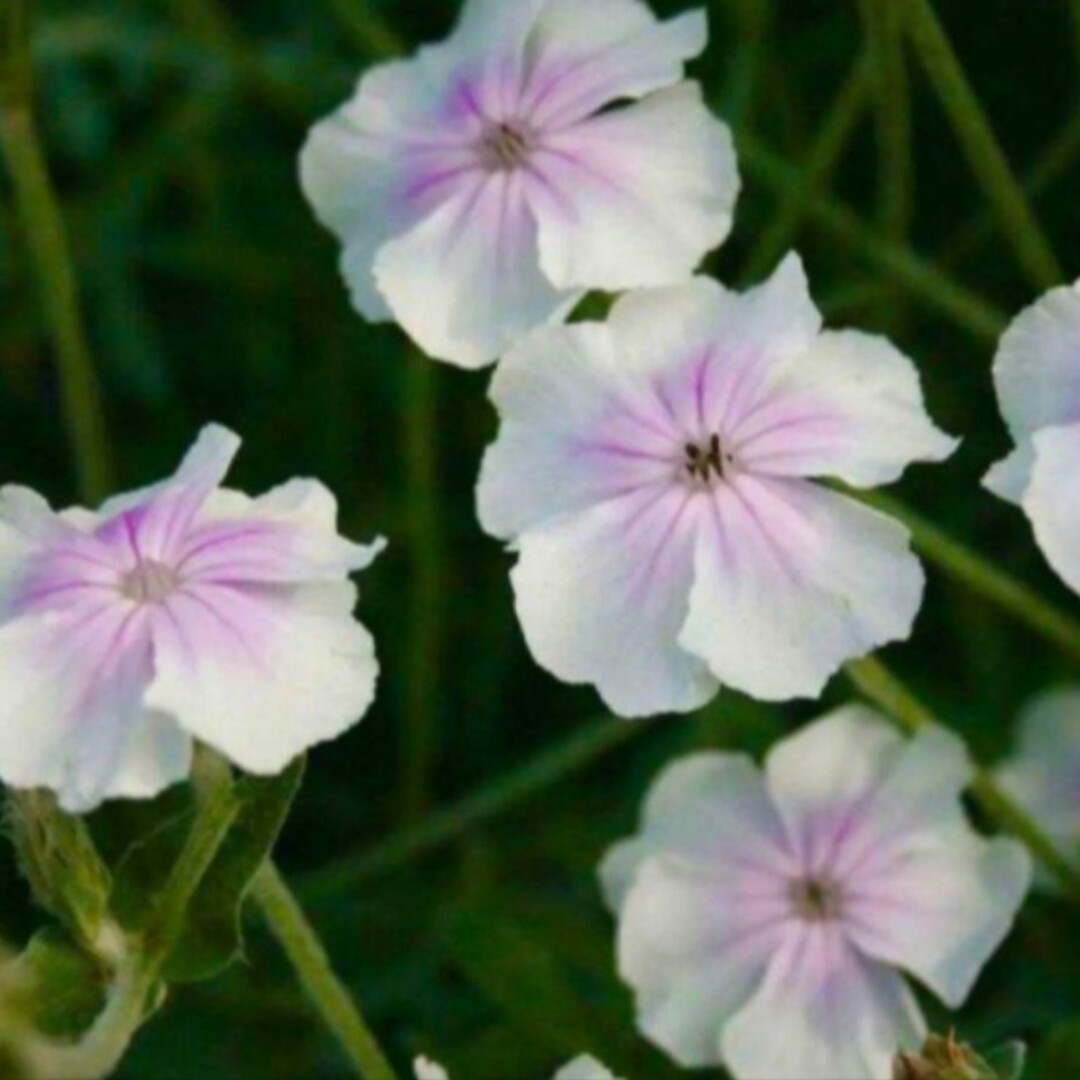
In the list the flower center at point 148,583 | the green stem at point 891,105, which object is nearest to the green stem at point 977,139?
the green stem at point 891,105

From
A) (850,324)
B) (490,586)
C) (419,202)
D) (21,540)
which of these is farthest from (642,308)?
(490,586)

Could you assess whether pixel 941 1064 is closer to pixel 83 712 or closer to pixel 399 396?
pixel 83 712

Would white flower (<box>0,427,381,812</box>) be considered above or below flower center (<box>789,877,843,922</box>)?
above

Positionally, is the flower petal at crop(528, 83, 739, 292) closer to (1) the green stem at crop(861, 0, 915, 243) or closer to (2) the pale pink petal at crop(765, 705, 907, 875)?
(1) the green stem at crop(861, 0, 915, 243)

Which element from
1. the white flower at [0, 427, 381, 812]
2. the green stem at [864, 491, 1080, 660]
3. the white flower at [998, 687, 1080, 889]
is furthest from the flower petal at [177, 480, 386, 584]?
the white flower at [998, 687, 1080, 889]

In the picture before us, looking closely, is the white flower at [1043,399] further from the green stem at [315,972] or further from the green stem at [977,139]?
the green stem at [315,972]

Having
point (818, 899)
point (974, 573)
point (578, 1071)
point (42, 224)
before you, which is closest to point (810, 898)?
point (818, 899)
